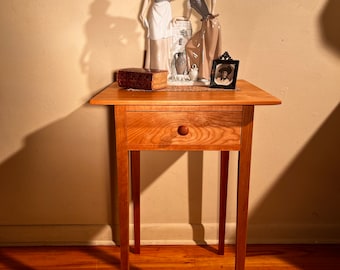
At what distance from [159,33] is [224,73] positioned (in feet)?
1.05

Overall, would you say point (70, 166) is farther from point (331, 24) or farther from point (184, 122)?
point (331, 24)

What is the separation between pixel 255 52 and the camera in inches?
57.8

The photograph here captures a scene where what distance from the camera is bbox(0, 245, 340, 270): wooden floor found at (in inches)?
58.9

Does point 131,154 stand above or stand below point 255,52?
below

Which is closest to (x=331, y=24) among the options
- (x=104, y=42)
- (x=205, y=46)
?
(x=205, y=46)

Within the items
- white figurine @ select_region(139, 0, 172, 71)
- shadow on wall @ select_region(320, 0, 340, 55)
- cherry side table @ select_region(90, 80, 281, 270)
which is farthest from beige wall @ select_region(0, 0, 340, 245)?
cherry side table @ select_region(90, 80, 281, 270)

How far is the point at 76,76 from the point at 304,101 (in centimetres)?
104

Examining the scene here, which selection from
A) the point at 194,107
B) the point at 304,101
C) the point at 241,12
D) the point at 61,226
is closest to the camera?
the point at 194,107

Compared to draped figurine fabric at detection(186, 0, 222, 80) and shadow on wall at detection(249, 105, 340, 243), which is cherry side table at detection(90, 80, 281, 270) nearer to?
draped figurine fabric at detection(186, 0, 222, 80)

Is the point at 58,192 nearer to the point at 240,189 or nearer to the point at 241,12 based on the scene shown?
the point at 240,189

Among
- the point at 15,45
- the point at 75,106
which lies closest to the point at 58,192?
the point at 75,106

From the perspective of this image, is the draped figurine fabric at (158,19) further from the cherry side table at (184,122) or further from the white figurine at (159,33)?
the cherry side table at (184,122)

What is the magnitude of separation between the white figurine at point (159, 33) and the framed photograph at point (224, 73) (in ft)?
0.77

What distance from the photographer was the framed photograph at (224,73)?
1.16 meters
